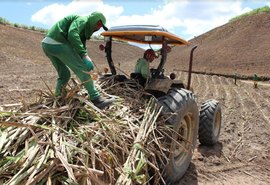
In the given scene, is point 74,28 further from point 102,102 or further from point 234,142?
point 234,142

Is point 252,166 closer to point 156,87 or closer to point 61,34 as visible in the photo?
point 156,87

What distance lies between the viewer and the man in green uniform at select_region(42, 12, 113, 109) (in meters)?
3.85

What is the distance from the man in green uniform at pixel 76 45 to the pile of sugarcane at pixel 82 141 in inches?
7.3

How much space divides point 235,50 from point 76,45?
81.8ft

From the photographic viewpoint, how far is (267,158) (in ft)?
17.8

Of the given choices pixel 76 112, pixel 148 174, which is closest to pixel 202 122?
pixel 148 174

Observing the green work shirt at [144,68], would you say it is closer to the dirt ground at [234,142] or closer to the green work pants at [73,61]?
the green work pants at [73,61]

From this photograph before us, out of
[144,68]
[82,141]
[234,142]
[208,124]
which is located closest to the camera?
[82,141]

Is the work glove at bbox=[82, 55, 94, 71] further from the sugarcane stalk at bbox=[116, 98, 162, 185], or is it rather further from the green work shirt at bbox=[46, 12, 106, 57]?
the sugarcane stalk at bbox=[116, 98, 162, 185]

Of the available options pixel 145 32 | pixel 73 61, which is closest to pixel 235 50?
pixel 145 32

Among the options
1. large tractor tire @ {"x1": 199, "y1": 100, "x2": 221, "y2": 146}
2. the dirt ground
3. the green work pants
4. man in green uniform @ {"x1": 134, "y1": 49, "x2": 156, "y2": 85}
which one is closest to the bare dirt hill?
the dirt ground

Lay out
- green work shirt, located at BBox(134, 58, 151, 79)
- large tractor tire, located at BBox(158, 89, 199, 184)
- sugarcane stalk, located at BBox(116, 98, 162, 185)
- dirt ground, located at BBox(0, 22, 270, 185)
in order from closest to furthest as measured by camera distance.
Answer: sugarcane stalk, located at BBox(116, 98, 162, 185) < large tractor tire, located at BBox(158, 89, 199, 184) < green work shirt, located at BBox(134, 58, 151, 79) < dirt ground, located at BBox(0, 22, 270, 185)

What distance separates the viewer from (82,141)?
2.97m

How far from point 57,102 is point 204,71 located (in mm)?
18604
